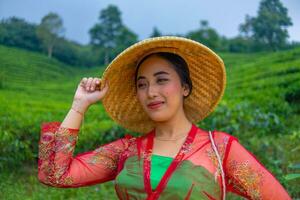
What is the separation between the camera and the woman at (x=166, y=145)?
1.57 meters

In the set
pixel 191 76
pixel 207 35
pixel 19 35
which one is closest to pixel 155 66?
pixel 191 76

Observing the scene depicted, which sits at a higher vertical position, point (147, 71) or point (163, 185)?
point (147, 71)

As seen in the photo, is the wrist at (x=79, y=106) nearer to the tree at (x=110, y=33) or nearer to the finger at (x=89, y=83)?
the finger at (x=89, y=83)

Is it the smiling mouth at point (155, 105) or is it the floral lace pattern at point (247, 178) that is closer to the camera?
the floral lace pattern at point (247, 178)

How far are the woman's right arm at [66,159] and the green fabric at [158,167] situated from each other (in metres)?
0.22

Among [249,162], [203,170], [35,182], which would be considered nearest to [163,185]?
[203,170]

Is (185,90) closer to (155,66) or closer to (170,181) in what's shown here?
(155,66)

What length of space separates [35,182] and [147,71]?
3234 millimetres

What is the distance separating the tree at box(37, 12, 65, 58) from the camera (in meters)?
27.5

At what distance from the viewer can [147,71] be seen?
172 cm

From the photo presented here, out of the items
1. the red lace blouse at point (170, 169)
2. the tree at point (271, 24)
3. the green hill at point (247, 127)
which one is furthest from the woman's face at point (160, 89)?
the tree at point (271, 24)

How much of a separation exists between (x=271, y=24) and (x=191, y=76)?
2993 cm

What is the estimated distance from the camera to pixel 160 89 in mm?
1674

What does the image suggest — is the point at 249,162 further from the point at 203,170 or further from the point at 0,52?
the point at 0,52
